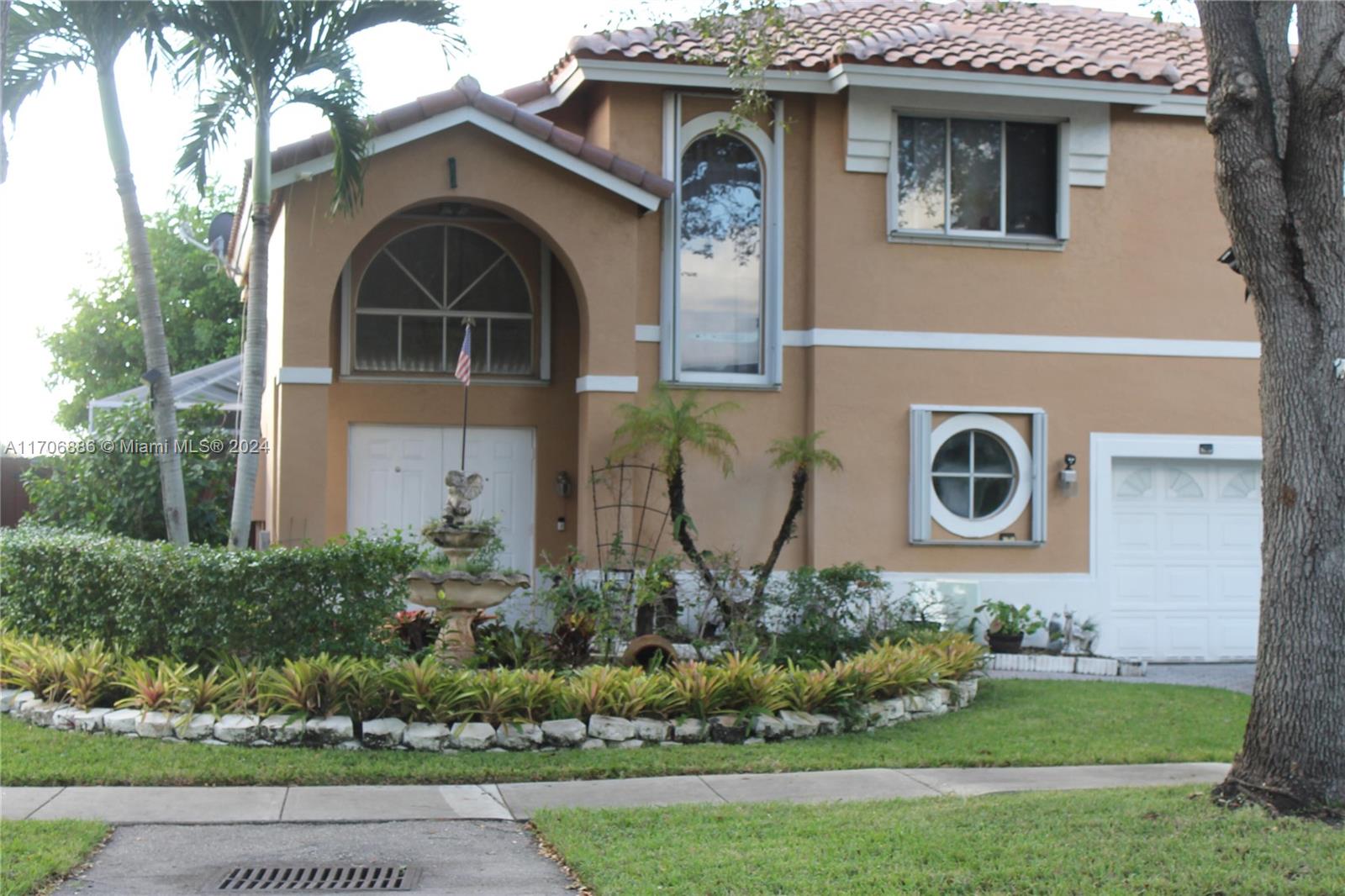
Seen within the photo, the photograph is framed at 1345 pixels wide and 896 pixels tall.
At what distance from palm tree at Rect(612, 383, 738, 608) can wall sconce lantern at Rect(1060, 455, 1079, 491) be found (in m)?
3.59

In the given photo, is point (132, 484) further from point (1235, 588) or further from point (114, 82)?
point (1235, 588)

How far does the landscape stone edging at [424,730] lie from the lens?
914 cm

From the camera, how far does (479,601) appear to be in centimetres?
1127

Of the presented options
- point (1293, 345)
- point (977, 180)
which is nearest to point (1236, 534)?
point (977, 180)

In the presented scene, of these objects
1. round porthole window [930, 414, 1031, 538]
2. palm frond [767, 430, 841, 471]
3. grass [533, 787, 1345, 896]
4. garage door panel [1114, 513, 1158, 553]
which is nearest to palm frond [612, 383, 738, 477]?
palm frond [767, 430, 841, 471]

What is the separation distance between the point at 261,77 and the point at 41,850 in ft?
23.0

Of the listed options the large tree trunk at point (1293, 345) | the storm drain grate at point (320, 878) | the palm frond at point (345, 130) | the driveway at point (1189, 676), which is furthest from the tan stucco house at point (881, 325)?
the storm drain grate at point (320, 878)

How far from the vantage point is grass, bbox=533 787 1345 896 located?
20.2 feet

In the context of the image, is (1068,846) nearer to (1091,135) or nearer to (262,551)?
(262,551)

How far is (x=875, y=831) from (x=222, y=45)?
8.20 metres

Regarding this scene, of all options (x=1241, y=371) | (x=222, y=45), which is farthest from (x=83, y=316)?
(x=1241, y=371)

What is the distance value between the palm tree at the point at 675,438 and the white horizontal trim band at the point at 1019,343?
1351mm

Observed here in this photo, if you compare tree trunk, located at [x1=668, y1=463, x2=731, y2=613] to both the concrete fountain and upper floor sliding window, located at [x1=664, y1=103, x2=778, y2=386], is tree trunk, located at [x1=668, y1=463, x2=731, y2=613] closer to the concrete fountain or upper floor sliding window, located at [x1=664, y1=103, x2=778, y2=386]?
upper floor sliding window, located at [x1=664, y1=103, x2=778, y2=386]

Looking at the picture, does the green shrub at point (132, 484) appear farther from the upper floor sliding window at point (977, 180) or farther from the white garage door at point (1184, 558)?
the white garage door at point (1184, 558)
